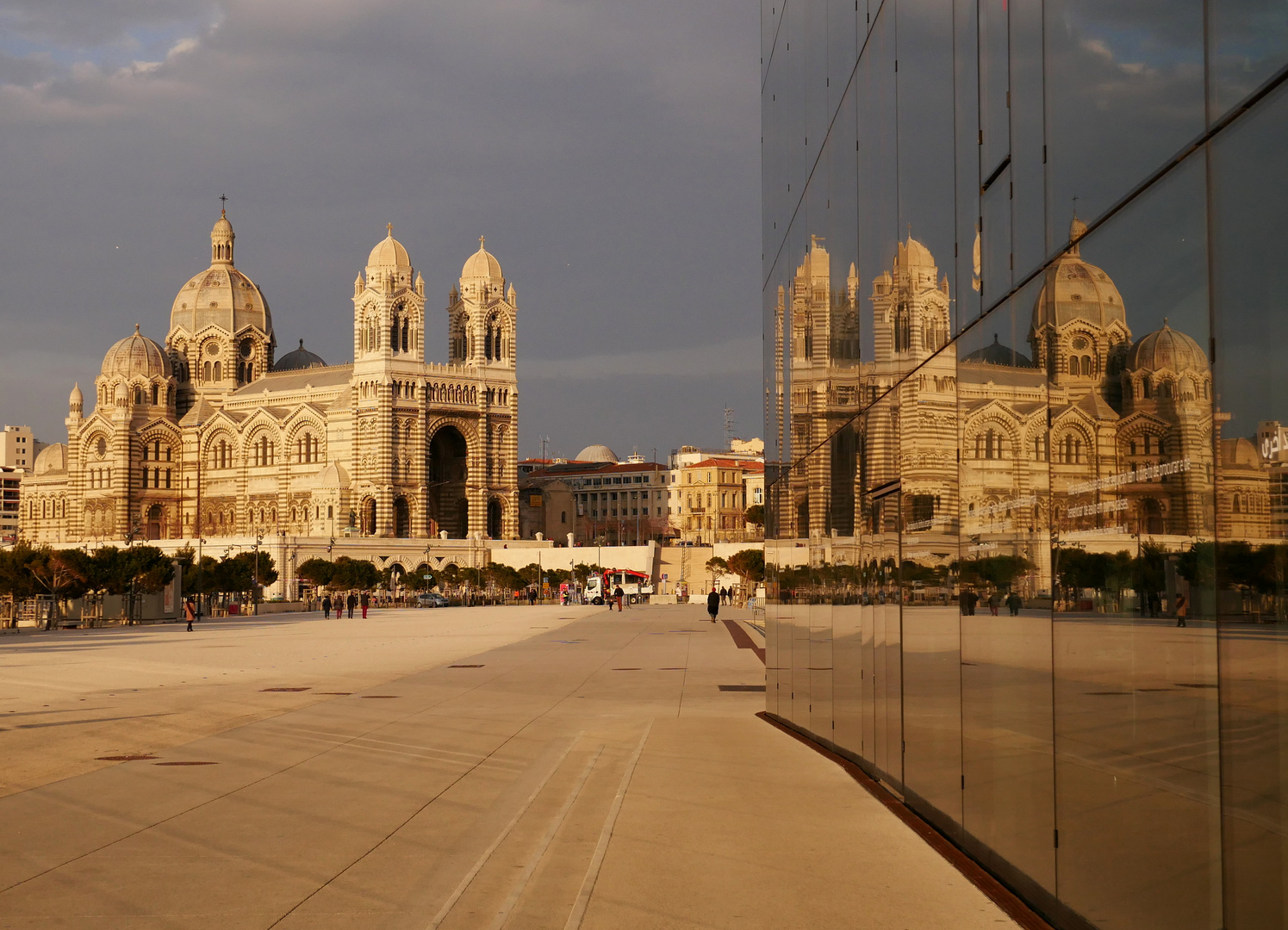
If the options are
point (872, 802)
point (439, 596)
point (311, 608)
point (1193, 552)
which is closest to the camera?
point (1193, 552)

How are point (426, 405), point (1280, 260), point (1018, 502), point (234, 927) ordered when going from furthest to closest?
point (426, 405) → point (1018, 502) → point (234, 927) → point (1280, 260)

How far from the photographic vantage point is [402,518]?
385 ft

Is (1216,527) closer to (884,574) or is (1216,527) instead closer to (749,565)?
(884,574)

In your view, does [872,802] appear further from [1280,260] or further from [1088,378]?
[1280,260]

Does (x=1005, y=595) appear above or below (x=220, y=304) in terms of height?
below

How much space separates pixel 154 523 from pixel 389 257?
107 ft

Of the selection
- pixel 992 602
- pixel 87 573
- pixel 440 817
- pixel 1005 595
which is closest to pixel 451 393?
pixel 87 573

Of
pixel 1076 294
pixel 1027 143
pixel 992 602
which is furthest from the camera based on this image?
pixel 992 602

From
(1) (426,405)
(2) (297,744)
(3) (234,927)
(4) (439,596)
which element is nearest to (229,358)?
(1) (426,405)

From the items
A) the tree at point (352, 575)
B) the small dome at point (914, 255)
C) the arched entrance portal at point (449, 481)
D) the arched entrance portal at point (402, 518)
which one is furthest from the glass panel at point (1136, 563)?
the arched entrance portal at point (449, 481)

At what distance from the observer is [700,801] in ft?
36.7

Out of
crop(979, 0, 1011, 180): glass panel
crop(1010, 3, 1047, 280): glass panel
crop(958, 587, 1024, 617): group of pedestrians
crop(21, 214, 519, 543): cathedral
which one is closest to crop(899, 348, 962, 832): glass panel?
crop(958, 587, 1024, 617): group of pedestrians

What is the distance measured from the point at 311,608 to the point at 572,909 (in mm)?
86903

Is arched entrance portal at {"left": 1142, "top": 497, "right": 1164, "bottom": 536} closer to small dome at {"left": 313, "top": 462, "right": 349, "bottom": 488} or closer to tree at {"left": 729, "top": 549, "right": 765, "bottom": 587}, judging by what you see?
tree at {"left": 729, "top": 549, "right": 765, "bottom": 587}
